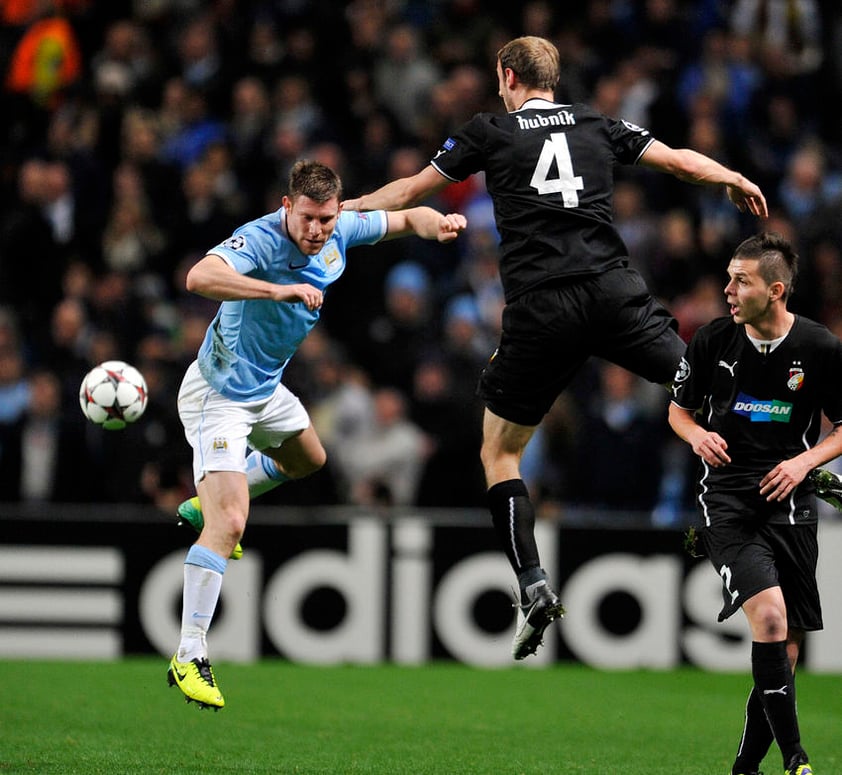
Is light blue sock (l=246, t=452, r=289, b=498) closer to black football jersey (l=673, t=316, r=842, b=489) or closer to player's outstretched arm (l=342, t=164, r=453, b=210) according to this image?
player's outstretched arm (l=342, t=164, r=453, b=210)

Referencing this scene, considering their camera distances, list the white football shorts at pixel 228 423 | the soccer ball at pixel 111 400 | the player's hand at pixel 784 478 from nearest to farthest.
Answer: the player's hand at pixel 784 478
the white football shorts at pixel 228 423
the soccer ball at pixel 111 400

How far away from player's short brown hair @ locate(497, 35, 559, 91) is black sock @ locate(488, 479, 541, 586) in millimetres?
1912

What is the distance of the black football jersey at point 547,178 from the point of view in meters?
7.32

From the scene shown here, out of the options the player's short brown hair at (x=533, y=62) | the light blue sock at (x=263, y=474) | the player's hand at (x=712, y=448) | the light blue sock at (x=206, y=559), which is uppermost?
the player's short brown hair at (x=533, y=62)

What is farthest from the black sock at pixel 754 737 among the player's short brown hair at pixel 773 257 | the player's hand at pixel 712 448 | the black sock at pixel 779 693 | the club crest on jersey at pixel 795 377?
the player's short brown hair at pixel 773 257

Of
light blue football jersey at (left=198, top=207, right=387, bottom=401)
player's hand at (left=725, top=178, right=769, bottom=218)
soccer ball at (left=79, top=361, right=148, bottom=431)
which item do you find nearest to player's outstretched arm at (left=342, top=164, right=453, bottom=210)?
light blue football jersey at (left=198, top=207, right=387, bottom=401)

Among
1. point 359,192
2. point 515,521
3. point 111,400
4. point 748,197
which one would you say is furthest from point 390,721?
point 359,192

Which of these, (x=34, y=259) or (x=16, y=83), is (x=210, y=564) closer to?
(x=34, y=259)

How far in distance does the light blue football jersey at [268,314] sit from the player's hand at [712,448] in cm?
216

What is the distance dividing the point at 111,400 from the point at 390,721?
2.59m

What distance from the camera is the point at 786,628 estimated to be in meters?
6.67

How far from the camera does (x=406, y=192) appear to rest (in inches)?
300

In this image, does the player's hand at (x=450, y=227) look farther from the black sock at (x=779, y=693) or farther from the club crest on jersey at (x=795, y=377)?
the black sock at (x=779, y=693)

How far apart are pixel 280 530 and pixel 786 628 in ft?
19.6
